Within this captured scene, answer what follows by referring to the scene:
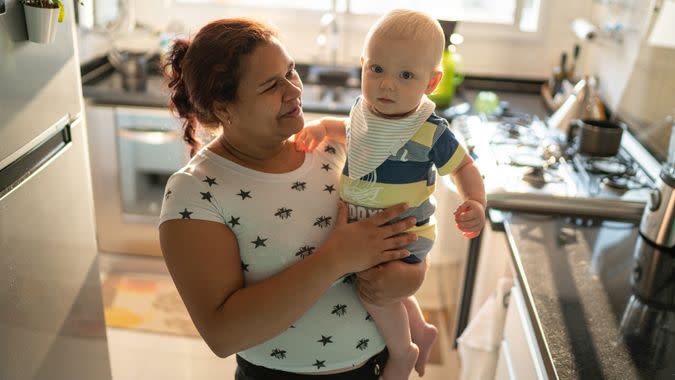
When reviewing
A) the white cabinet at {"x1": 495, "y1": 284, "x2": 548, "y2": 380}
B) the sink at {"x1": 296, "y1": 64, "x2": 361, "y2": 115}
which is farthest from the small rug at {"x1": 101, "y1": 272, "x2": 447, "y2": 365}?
the sink at {"x1": 296, "y1": 64, "x2": 361, "y2": 115}

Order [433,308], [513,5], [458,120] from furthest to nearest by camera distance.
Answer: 1. [513,5]
2. [433,308]
3. [458,120]

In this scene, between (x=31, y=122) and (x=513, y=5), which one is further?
(x=513, y=5)

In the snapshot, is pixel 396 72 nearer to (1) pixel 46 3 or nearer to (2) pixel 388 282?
(2) pixel 388 282

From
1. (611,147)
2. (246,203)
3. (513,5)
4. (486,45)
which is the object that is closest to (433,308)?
(611,147)

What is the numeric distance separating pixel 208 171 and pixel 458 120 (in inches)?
65.3

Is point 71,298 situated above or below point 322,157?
below

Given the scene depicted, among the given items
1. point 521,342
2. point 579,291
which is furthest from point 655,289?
point 521,342

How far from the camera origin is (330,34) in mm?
3133

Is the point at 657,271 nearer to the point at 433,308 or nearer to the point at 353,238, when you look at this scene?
the point at 353,238

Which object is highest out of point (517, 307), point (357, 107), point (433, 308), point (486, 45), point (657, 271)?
point (357, 107)

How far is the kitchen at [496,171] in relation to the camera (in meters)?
1.38

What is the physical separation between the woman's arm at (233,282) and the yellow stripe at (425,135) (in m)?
0.22

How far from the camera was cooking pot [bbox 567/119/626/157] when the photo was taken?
2.20 m

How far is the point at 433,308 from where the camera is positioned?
2.86m
